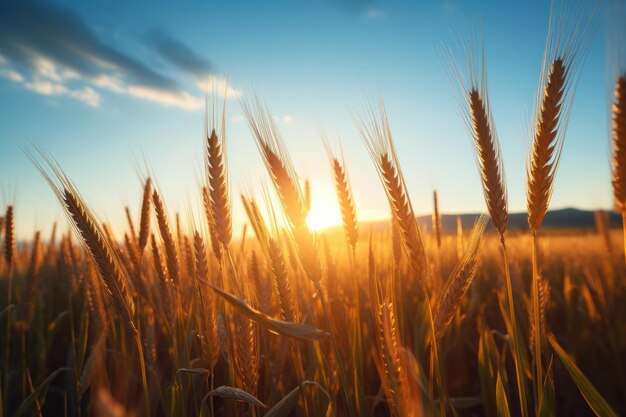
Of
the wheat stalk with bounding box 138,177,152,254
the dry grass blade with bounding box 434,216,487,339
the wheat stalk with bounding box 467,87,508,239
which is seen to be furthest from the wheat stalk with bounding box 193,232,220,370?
the wheat stalk with bounding box 467,87,508,239

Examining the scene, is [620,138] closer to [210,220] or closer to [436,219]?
[210,220]

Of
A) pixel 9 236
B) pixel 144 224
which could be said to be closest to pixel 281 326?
pixel 144 224

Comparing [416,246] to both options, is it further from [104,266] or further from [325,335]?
[104,266]

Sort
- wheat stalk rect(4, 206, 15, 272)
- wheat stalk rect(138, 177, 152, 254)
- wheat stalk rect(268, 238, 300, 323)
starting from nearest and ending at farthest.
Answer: wheat stalk rect(268, 238, 300, 323) → wheat stalk rect(138, 177, 152, 254) → wheat stalk rect(4, 206, 15, 272)

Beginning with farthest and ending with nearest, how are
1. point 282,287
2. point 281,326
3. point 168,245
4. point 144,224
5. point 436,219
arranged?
point 436,219
point 144,224
point 168,245
point 282,287
point 281,326

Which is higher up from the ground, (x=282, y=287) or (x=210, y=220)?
(x=210, y=220)

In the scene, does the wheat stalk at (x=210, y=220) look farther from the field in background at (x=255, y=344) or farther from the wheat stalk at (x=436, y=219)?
the wheat stalk at (x=436, y=219)

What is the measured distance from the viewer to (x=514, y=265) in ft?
9.11

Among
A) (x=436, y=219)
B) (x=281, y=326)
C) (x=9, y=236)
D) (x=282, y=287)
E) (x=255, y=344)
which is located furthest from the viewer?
(x=436, y=219)

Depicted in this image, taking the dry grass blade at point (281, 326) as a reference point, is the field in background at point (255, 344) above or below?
below

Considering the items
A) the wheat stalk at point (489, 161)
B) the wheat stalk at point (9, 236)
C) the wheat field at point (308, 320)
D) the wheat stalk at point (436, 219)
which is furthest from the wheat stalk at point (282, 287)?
the wheat stalk at point (436, 219)

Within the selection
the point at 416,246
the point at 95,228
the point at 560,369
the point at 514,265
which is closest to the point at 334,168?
the point at 416,246

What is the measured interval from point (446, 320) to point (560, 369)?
2347mm

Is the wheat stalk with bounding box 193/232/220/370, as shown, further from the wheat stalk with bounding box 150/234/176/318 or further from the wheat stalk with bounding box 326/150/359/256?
the wheat stalk with bounding box 326/150/359/256
